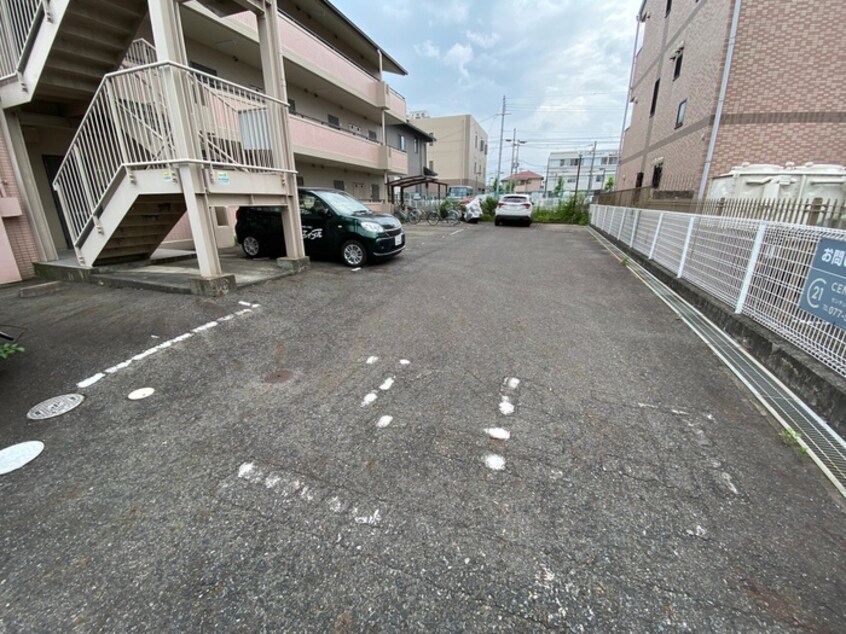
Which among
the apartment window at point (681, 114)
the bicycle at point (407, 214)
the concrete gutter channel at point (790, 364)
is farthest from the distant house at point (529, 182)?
the concrete gutter channel at point (790, 364)

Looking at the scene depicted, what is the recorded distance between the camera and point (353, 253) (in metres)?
7.35

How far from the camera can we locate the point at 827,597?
1.47m

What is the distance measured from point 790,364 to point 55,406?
18.9ft

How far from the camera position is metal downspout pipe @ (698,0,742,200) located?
8.95 m

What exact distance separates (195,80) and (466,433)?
221 inches

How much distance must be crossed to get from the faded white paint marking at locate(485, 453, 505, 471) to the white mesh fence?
2.61 meters

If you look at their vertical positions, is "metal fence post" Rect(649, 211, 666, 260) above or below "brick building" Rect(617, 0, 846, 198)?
below

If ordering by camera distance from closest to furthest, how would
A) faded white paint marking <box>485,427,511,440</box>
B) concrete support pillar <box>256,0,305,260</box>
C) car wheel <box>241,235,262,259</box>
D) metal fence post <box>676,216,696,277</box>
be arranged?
1. faded white paint marking <box>485,427,511,440</box>
2. metal fence post <box>676,216,696,277</box>
3. concrete support pillar <box>256,0,305,260</box>
4. car wheel <box>241,235,262,259</box>

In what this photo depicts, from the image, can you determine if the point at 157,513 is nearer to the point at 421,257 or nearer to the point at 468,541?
the point at 468,541

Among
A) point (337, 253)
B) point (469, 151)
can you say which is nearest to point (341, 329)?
point (337, 253)

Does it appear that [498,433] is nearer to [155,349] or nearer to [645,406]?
[645,406]

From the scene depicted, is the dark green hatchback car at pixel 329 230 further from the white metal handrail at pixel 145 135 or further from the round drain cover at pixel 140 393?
the round drain cover at pixel 140 393

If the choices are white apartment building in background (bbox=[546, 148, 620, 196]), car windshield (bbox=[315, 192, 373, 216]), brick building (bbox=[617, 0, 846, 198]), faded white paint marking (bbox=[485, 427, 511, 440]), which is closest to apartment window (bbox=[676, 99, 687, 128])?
brick building (bbox=[617, 0, 846, 198])

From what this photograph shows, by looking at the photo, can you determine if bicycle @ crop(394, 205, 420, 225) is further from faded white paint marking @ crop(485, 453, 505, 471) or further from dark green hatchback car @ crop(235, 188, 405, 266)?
Result: faded white paint marking @ crop(485, 453, 505, 471)
